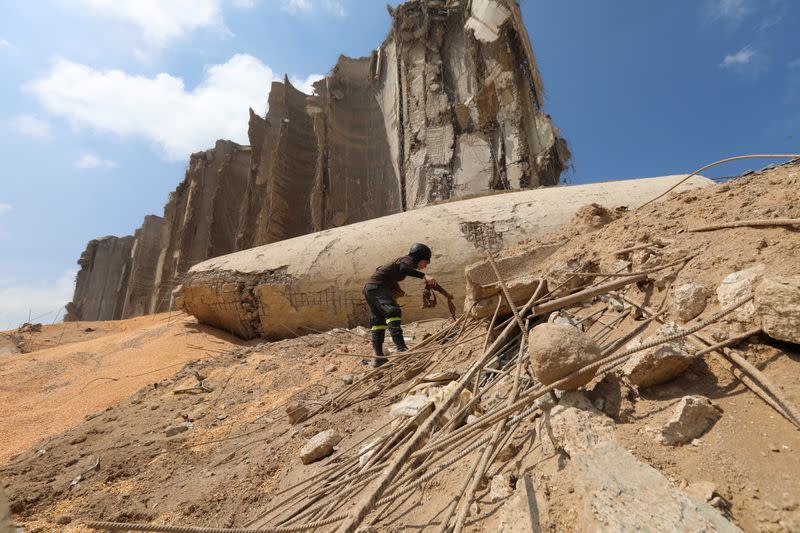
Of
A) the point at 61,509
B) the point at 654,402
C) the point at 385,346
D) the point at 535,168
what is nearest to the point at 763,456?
the point at 654,402

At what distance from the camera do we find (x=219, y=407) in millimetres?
3660

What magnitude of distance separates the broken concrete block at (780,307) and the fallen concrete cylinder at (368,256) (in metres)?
3.76

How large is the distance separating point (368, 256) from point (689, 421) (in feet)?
14.3

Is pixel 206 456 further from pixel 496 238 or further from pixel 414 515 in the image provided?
pixel 496 238

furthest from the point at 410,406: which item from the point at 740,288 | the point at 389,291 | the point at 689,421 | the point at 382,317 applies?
the point at 389,291

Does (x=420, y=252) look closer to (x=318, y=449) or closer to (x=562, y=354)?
(x=318, y=449)

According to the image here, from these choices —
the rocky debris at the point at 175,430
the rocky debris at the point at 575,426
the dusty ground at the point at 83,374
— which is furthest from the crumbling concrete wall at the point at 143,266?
the rocky debris at the point at 575,426

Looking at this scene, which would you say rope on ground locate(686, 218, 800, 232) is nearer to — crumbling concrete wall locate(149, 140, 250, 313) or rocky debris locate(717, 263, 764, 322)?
rocky debris locate(717, 263, 764, 322)

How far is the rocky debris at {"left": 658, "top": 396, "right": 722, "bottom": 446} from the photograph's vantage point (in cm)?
108

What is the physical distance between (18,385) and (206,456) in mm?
4194

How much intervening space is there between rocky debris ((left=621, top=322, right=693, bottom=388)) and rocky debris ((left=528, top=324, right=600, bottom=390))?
12cm

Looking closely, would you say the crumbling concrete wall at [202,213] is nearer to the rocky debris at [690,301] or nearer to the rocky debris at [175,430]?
the rocky debris at [175,430]

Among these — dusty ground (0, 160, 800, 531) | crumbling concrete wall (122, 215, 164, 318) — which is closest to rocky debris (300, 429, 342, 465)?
dusty ground (0, 160, 800, 531)

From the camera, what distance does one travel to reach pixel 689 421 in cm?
110
